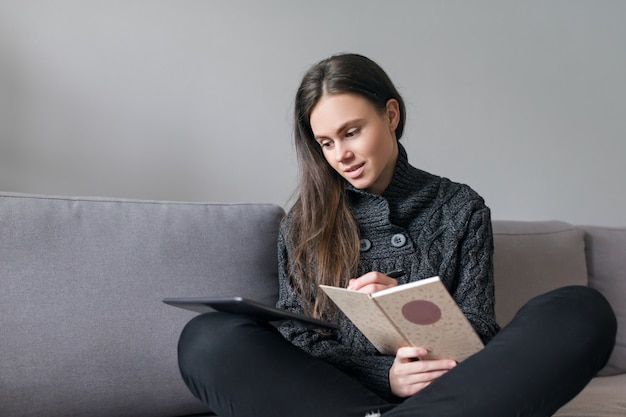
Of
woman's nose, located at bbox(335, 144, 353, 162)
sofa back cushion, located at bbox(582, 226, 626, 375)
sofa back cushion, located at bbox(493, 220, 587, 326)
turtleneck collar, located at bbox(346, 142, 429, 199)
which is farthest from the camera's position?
sofa back cushion, located at bbox(582, 226, 626, 375)

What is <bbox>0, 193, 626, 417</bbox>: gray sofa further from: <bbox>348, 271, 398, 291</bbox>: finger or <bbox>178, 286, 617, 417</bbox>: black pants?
<bbox>348, 271, 398, 291</bbox>: finger

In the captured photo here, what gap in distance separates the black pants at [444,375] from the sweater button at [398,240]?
14.2 inches

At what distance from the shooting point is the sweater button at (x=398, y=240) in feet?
4.94

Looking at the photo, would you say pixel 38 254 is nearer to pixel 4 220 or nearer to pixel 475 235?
pixel 4 220

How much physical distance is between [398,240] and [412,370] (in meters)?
0.36

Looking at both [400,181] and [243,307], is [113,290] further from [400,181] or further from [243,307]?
[400,181]

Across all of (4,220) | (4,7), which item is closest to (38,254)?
(4,220)

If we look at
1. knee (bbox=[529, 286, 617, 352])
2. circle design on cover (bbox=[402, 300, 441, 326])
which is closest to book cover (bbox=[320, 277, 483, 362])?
circle design on cover (bbox=[402, 300, 441, 326])

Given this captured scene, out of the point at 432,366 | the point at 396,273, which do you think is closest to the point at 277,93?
the point at 396,273

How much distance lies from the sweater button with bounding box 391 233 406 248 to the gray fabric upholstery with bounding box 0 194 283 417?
294mm

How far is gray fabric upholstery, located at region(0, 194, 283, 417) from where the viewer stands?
1401mm

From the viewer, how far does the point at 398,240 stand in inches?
59.5

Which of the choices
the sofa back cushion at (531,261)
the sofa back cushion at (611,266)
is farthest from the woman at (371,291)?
the sofa back cushion at (611,266)

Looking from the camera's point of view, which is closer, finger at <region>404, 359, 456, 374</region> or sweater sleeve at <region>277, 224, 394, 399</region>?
finger at <region>404, 359, 456, 374</region>
